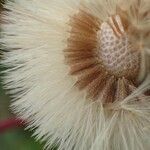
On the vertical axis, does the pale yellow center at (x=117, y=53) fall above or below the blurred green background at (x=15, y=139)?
above

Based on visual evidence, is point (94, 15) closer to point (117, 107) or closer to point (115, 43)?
point (115, 43)

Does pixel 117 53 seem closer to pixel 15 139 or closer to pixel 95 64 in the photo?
pixel 95 64

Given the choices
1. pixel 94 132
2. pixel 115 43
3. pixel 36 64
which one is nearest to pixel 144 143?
pixel 94 132

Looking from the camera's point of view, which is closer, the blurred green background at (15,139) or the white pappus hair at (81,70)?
the white pappus hair at (81,70)

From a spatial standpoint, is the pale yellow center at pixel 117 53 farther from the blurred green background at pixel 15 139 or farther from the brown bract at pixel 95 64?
the blurred green background at pixel 15 139

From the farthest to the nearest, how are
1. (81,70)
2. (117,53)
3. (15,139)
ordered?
(15,139) → (81,70) → (117,53)

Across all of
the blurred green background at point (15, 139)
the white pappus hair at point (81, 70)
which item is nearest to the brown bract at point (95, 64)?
the white pappus hair at point (81, 70)

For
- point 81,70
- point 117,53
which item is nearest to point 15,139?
point 81,70

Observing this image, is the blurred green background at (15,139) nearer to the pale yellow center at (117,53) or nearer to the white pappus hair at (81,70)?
the white pappus hair at (81,70)

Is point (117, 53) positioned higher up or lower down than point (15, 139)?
higher up

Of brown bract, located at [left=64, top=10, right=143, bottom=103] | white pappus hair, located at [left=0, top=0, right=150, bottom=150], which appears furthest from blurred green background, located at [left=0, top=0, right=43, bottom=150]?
brown bract, located at [left=64, top=10, right=143, bottom=103]

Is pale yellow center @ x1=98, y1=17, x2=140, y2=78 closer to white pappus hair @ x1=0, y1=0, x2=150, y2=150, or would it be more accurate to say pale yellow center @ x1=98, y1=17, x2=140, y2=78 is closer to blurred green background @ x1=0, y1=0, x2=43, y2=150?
white pappus hair @ x1=0, y1=0, x2=150, y2=150

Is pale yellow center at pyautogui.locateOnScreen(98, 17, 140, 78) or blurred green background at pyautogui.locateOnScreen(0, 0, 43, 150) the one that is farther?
blurred green background at pyautogui.locateOnScreen(0, 0, 43, 150)
